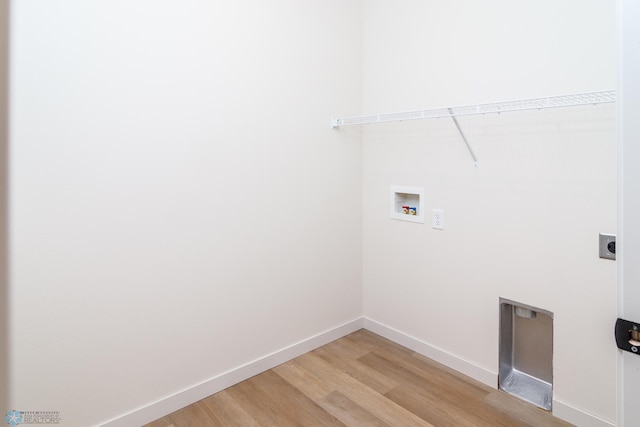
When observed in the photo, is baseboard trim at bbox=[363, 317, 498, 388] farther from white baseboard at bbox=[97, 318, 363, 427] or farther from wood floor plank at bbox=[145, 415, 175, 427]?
wood floor plank at bbox=[145, 415, 175, 427]

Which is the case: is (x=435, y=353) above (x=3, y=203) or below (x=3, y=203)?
below

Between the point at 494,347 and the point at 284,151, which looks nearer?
the point at 494,347

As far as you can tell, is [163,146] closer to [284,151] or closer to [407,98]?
[284,151]

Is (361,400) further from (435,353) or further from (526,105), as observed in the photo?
(526,105)

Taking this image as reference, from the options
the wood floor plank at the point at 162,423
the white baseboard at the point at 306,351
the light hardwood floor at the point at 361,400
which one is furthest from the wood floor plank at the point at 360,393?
the wood floor plank at the point at 162,423

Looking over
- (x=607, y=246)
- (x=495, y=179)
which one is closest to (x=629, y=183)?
(x=607, y=246)

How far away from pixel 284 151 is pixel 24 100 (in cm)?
120

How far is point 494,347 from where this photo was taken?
197 cm

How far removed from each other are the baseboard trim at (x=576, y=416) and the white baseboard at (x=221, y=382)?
1.29m

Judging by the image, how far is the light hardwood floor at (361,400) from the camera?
1735mm

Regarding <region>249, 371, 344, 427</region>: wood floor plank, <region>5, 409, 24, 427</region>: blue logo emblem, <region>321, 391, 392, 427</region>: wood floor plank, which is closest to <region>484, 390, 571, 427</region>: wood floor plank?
<region>321, 391, 392, 427</region>: wood floor plank

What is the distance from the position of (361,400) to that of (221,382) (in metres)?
0.75

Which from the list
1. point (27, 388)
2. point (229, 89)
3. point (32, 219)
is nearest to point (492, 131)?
point (229, 89)

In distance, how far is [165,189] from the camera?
175cm
